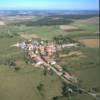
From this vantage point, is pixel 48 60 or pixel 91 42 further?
pixel 91 42

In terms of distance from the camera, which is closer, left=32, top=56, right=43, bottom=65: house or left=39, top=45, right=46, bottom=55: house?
left=32, top=56, right=43, bottom=65: house

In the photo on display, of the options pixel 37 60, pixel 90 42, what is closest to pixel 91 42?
pixel 90 42

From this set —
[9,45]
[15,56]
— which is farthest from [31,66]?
[9,45]

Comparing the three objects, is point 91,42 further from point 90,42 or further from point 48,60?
point 48,60

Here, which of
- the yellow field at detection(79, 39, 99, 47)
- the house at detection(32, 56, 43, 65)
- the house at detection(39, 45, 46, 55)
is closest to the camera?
the house at detection(32, 56, 43, 65)

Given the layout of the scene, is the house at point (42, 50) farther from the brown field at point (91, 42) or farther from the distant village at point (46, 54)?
the brown field at point (91, 42)

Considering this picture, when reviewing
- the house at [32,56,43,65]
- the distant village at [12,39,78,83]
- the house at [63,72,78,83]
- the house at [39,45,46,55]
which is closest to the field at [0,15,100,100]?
the house at [63,72,78,83]

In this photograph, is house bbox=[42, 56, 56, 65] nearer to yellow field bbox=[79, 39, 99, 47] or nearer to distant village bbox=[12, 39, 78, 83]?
distant village bbox=[12, 39, 78, 83]

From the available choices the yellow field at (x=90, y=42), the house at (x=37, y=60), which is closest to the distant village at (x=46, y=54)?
the house at (x=37, y=60)

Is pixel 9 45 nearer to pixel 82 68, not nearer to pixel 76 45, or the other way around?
pixel 76 45
